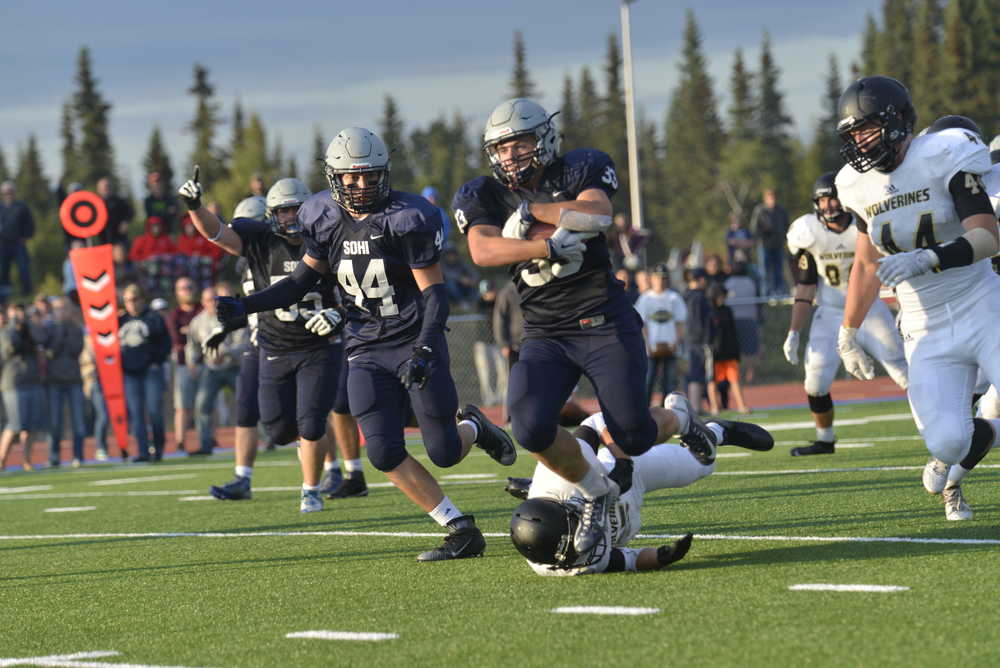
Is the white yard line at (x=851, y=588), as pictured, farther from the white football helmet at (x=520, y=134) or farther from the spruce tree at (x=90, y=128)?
the spruce tree at (x=90, y=128)

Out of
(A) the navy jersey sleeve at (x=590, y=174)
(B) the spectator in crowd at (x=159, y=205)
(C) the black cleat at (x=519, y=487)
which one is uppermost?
(B) the spectator in crowd at (x=159, y=205)

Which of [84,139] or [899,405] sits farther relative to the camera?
[84,139]

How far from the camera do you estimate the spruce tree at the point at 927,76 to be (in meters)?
64.4

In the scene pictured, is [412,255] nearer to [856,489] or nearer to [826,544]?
[826,544]

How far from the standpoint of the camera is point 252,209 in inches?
403

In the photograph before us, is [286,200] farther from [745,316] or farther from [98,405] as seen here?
[745,316]

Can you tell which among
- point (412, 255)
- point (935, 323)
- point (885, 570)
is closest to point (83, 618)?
point (412, 255)

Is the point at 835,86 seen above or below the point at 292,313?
above

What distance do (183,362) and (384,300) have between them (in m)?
10.5

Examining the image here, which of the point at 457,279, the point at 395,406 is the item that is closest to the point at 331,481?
the point at 395,406

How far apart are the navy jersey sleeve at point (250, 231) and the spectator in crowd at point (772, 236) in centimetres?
1587

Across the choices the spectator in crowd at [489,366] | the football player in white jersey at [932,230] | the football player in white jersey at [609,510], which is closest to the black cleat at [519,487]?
the football player in white jersey at [609,510]

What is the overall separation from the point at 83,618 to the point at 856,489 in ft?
14.8

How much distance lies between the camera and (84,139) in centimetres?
8225
